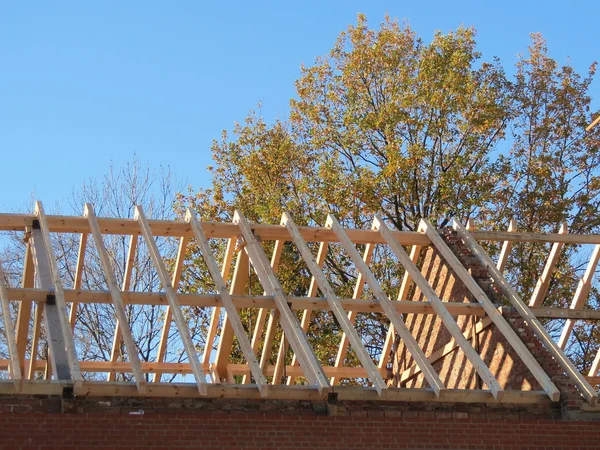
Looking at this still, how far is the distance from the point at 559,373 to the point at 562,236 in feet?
12.4

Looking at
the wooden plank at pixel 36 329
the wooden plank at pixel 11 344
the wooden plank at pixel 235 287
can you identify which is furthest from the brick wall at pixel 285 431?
the wooden plank at pixel 235 287

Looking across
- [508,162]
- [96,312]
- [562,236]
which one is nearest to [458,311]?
[562,236]

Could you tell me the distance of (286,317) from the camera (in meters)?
13.5

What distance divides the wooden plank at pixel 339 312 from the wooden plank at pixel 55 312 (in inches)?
144

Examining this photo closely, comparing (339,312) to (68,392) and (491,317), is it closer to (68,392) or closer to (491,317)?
(491,317)

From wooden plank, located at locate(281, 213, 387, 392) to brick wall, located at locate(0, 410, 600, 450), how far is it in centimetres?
59

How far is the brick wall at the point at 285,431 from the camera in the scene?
11.4 metres

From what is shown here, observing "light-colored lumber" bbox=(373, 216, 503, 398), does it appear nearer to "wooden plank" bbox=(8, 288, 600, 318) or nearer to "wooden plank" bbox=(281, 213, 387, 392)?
"wooden plank" bbox=(8, 288, 600, 318)

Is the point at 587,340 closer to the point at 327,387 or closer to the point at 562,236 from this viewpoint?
the point at 562,236

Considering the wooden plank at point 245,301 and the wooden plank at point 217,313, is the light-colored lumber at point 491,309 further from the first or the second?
the wooden plank at point 217,313

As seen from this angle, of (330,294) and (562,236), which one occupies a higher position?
(562,236)

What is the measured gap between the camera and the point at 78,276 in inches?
642

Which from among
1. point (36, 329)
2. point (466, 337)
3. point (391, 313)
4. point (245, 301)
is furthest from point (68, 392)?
point (466, 337)

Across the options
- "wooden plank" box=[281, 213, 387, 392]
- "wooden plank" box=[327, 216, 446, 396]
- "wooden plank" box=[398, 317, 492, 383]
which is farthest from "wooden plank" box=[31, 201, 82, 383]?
"wooden plank" box=[398, 317, 492, 383]
